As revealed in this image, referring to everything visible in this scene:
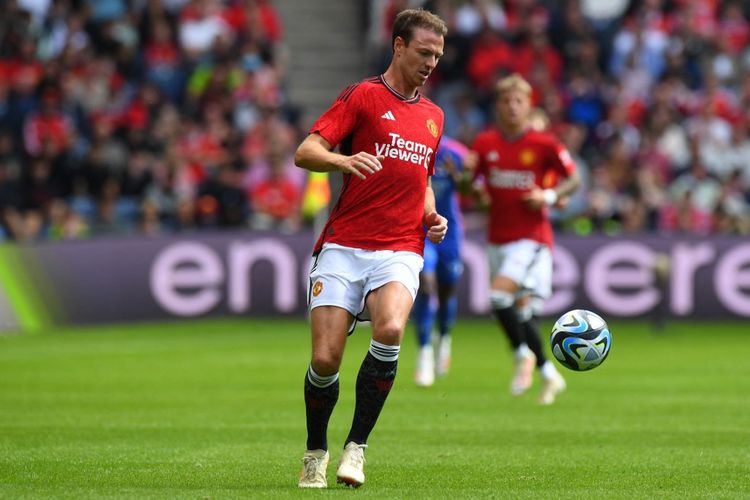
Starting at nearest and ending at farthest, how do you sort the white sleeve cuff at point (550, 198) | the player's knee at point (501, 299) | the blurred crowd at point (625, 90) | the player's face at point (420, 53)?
the player's face at point (420, 53)
the white sleeve cuff at point (550, 198)
the player's knee at point (501, 299)
the blurred crowd at point (625, 90)

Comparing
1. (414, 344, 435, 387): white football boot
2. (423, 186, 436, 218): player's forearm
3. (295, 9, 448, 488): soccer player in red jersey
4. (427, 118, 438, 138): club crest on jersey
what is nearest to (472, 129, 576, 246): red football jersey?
(414, 344, 435, 387): white football boot

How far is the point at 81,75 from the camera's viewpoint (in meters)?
26.0

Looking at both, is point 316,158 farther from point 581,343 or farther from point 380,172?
point 581,343

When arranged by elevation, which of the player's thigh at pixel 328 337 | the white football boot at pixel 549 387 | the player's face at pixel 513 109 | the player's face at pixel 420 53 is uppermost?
the player's face at pixel 420 53

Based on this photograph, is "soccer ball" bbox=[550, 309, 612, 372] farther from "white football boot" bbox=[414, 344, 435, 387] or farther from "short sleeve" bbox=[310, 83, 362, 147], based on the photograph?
"white football boot" bbox=[414, 344, 435, 387]

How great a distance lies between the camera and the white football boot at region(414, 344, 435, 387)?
48.9 ft

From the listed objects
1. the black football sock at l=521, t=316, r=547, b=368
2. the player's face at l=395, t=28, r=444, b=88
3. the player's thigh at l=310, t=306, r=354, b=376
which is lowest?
the black football sock at l=521, t=316, r=547, b=368

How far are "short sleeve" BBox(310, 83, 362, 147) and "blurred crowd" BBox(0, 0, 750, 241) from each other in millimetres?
14406

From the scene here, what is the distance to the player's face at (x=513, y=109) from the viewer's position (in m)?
13.6

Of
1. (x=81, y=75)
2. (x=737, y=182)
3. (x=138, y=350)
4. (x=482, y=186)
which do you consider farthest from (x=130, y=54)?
(x=482, y=186)

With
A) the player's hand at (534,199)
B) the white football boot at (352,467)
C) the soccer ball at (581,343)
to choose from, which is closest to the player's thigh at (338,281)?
the white football boot at (352,467)

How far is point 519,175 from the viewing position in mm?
13992

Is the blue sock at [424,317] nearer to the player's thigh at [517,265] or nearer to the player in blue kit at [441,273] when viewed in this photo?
the player in blue kit at [441,273]

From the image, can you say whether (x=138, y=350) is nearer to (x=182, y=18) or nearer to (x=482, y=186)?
(x=482, y=186)
